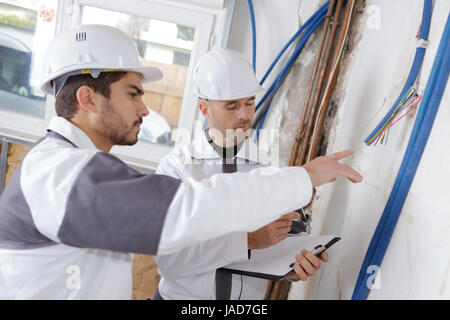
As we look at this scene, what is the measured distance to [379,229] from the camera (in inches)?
40.5

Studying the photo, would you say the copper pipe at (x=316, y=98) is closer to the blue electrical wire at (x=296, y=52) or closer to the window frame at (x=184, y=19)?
the blue electrical wire at (x=296, y=52)

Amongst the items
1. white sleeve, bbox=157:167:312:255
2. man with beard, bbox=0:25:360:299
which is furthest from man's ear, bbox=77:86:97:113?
white sleeve, bbox=157:167:312:255

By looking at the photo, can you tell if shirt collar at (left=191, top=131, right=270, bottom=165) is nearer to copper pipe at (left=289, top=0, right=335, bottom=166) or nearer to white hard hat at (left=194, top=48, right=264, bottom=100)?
white hard hat at (left=194, top=48, right=264, bottom=100)

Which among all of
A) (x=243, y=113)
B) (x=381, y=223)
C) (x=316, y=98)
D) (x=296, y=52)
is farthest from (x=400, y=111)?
(x=296, y=52)

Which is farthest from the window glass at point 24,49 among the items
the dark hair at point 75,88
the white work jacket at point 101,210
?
the white work jacket at point 101,210

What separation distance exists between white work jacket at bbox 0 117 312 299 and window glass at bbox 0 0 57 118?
191cm

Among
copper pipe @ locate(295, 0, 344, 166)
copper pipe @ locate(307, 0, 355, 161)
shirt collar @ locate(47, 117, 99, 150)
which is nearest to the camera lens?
shirt collar @ locate(47, 117, 99, 150)

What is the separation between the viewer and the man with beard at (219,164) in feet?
4.11

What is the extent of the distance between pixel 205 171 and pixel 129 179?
2.56 feet

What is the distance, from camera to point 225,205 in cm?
76

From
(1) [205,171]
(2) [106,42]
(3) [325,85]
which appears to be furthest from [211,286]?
(3) [325,85]

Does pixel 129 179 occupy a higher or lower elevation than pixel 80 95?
lower

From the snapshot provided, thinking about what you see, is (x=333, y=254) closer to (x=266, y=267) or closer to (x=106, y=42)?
(x=266, y=267)

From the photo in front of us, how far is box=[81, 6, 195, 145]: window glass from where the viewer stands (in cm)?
243
